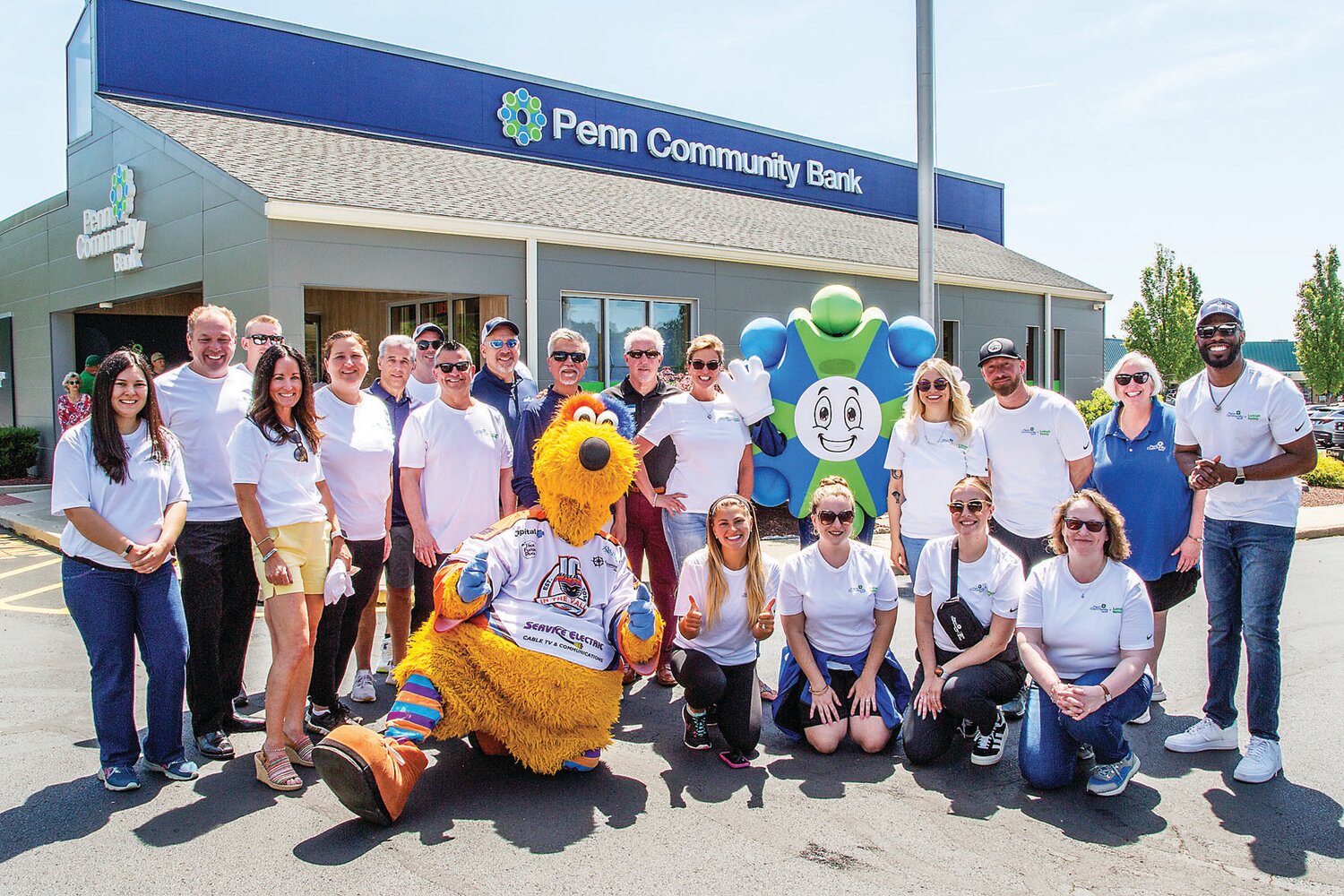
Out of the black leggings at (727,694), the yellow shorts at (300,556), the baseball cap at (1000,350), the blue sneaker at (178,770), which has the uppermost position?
the baseball cap at (1000,350)

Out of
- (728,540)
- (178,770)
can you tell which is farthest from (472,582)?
(178,770)

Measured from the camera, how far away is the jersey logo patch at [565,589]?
4145mm

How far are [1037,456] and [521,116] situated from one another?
15.2 meters

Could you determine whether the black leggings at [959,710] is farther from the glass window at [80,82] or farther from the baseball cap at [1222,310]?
the glass window at [80,82]

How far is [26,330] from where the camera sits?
53.4 feet

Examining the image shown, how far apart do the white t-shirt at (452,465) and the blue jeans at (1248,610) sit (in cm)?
337

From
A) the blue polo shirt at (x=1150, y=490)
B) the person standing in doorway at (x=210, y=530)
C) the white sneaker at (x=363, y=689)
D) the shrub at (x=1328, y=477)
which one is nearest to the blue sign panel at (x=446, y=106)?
the shrub at (x=1328, y=477)

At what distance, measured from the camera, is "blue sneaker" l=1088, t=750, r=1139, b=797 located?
3.87m

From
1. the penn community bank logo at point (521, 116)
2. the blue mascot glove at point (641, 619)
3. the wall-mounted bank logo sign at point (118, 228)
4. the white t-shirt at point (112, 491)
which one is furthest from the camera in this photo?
the penn community bank logo at point (521, 116)

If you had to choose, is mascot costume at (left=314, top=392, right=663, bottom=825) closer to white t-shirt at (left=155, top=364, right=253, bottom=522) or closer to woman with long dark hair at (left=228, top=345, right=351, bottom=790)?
woman with long dark hair at (left=228, top=345, right=351, bottom=790)

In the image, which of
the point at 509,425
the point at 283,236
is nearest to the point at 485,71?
the point at 283,236

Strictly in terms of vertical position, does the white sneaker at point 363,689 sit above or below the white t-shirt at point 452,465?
below

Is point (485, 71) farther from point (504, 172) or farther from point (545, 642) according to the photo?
point (545, 642)

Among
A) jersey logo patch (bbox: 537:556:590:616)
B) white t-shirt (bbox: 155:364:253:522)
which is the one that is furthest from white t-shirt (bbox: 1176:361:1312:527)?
white t-shirt (bbox: 155:364:253:522)
